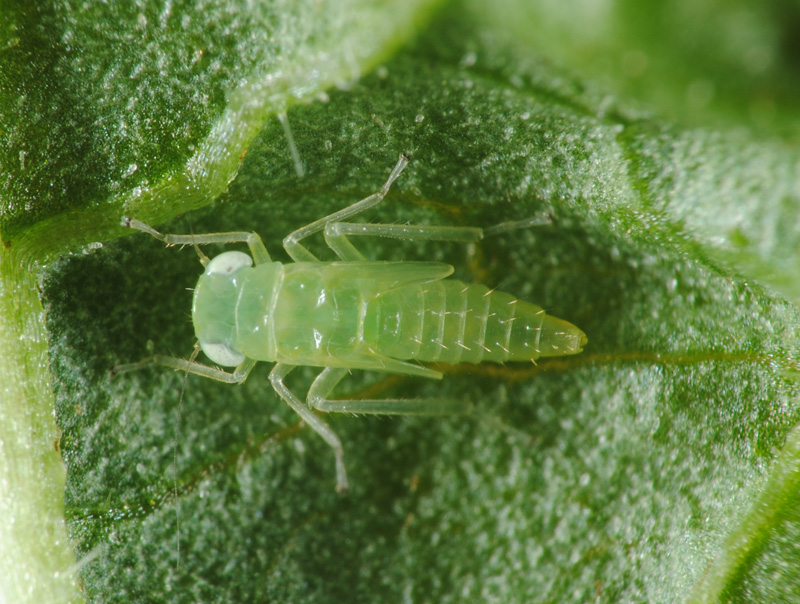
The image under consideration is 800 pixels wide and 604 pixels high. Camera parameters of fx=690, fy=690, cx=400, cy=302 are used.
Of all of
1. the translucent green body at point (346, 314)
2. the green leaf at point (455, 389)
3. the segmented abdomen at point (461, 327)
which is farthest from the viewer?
the translucent green body at point (346, 314)

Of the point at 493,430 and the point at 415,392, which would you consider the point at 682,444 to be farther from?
the point at 415,392

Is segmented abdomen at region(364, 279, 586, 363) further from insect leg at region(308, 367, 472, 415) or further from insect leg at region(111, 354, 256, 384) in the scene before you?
insect leg at region(111, 354, 256, 384)

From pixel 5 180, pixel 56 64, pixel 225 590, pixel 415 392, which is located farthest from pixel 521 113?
pixel 225 590

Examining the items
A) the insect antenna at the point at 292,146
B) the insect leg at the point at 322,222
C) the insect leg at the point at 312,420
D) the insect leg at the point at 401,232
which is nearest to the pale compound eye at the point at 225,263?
the insect leg at the point at 322,222

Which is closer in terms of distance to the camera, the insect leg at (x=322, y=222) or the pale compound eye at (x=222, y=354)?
the insect leg at (x=322, y=222)

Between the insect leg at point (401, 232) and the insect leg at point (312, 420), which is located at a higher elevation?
the insect leg at point (401, 232)

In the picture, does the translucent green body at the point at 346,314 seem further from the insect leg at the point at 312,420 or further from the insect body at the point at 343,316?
the insect leg at the point at 312,420

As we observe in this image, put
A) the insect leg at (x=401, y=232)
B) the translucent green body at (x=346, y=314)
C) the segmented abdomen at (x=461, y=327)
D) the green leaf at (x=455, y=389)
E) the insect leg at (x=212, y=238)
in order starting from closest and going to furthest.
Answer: the green leaf at (x=455, y=389) < the insect leg at (x=212, y=238) < the segmented abdomen at (x=461, y=327) < the insect leg at (x=401, y=232) < the translucent green body at (x=346, y=314)

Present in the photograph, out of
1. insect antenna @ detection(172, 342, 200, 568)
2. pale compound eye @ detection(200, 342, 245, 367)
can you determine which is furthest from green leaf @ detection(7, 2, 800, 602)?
pale compound eye @ detection(200, 342, 245, 367)
